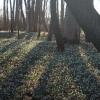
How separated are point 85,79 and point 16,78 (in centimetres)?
236

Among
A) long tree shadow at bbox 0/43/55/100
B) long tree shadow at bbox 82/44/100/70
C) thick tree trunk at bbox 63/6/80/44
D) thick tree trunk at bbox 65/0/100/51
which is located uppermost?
thick tree trunk at bbox 65/0/100/51

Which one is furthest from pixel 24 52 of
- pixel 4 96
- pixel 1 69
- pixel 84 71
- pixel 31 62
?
pixel 4 96

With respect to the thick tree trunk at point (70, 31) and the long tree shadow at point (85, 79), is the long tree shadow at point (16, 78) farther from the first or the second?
the thick tree trunk at point (70, 31)

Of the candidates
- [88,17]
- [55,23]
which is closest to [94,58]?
[55,23]

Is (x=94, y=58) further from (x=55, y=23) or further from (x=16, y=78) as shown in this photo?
(x=16, y=78)

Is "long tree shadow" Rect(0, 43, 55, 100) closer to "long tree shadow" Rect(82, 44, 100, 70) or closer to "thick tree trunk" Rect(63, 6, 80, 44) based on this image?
"long tree shadow" Rect(82, 44, 100, 70)

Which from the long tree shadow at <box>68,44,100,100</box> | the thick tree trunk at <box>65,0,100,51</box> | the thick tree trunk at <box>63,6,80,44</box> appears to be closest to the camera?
the thick tree trunk at <box>65,0,100,51</box>

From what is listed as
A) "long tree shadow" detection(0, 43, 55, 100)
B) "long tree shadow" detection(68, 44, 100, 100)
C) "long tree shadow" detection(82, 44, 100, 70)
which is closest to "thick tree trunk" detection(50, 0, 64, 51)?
"long tree shadow" detection(0, 43, 55, 100)

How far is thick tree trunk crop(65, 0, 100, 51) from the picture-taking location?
6.63m

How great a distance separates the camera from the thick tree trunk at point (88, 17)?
A: 6.63 metres

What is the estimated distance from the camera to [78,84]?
10.6 meters

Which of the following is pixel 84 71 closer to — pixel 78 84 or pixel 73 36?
pixel 78 84

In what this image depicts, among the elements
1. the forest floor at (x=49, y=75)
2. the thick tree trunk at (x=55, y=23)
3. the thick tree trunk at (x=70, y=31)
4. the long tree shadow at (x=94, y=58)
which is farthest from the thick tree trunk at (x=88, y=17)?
the thick tree trunk at (x=70, y=31)

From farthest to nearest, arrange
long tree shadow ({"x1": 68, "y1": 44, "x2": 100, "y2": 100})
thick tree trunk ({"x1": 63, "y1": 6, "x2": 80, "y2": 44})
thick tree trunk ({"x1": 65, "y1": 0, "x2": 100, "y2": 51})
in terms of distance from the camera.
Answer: thick tree trunk ({"x1": 63, "y1": 6, "x2": 80, "y2": 44}), long tree shadow ({"x1": 68, "y1": 44, "x2": 100, "y2": 100}), thick tree trunk ({"x1": 65, "y1": 0, "x2": 100, "y2": 51})
